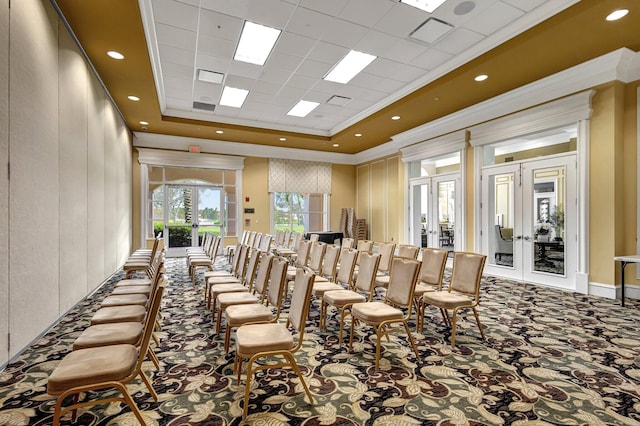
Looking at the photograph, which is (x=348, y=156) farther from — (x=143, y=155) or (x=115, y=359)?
(x=115, y=359)

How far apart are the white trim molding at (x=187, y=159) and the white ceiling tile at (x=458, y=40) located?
7455 mm

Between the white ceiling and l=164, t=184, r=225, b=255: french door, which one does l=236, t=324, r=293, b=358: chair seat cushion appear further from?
l=164, t=184, r=225, b=255: french door

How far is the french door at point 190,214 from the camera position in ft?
33.4

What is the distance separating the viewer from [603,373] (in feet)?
8.82

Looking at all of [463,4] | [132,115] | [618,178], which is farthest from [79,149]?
[618,178]

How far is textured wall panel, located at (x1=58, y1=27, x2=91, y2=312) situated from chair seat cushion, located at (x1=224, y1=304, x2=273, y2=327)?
265 centimetres

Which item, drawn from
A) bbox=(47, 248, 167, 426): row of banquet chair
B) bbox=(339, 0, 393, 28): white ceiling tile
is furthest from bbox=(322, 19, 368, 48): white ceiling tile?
bbox=(47, 248, 167, 426): row of banquet chair

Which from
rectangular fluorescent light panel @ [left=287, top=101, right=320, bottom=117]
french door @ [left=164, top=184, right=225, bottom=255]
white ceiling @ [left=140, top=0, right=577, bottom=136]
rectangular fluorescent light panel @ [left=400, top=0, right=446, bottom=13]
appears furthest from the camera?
french door @ [left=164, top=184, right=225, bottom=255]

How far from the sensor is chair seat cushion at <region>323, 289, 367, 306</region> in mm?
3400

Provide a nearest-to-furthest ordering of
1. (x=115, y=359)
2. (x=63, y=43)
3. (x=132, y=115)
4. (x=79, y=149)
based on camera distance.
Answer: (x=115, y=359)
(x=63, y=43)
(x=79, y=149)
(x=132, y=115)

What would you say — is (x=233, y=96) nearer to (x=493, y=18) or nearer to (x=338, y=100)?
(x=338, y=100)

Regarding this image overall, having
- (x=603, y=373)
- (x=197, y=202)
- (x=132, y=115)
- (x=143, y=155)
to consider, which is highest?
(x=132, y=115)

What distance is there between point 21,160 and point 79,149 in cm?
180

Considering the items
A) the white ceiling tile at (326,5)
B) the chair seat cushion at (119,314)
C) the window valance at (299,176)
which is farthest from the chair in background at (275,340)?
the window valance at (299,176)
